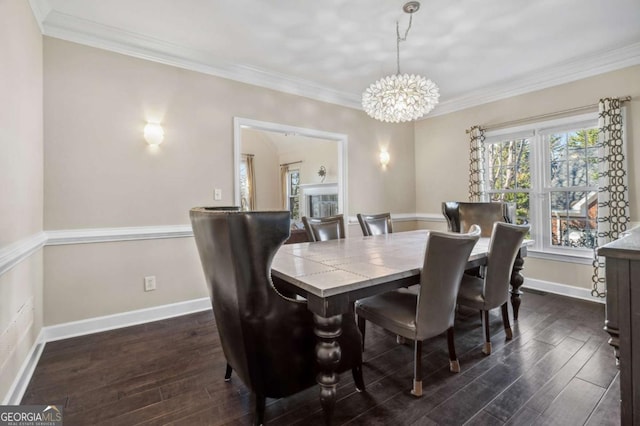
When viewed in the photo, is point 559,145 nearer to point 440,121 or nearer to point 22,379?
point 440,121

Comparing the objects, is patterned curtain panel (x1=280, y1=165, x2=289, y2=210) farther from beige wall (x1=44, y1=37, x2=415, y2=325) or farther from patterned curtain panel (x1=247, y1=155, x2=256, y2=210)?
beige wall (x1=44, y1=37, x2=415, y2=325)

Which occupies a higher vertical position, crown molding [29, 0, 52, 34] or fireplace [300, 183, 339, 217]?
crown molding [29, 0, 52, 34]

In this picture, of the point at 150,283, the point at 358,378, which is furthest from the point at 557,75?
the point at 150,283

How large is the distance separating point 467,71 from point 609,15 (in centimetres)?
123

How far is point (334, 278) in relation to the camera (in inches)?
56.5

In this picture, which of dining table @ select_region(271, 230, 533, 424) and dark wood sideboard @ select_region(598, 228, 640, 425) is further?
dining table @ select_region(271, 230, 533, 424)

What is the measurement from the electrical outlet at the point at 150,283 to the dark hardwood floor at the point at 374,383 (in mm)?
422

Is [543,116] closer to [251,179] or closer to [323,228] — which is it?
[323,228]

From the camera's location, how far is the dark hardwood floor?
4.99ft

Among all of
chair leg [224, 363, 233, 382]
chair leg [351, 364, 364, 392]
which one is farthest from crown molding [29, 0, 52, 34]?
chair leg [351, 364, 364, 392]

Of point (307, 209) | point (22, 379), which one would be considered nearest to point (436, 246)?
point (22, 379)

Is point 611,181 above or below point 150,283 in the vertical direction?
above

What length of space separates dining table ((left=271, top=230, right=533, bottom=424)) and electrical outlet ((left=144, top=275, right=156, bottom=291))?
4.91 feet

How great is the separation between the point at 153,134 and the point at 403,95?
2323mm
